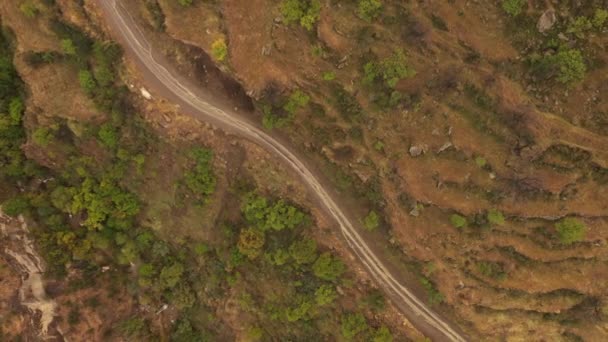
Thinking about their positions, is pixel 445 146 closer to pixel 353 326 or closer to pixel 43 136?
pixel 353 326

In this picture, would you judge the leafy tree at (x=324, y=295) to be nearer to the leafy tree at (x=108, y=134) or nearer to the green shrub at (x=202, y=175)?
the green shrub at (x=202, y=175)

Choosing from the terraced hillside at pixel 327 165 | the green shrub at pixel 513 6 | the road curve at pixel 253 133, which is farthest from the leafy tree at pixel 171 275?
the green shrub at pixel 513 6

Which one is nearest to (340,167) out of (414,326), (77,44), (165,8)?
(414,326)

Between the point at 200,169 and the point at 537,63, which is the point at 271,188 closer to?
the point at 200,169

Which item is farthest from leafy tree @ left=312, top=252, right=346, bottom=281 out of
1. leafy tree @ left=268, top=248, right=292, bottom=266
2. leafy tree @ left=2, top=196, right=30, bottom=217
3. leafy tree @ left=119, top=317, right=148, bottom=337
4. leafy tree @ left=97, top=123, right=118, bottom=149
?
leafy tree @ left=2, top=196, right=30, bottom=217

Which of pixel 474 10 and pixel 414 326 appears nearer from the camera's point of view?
pixel 474 10

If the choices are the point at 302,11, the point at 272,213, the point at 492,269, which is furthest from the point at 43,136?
the point at 492,269
